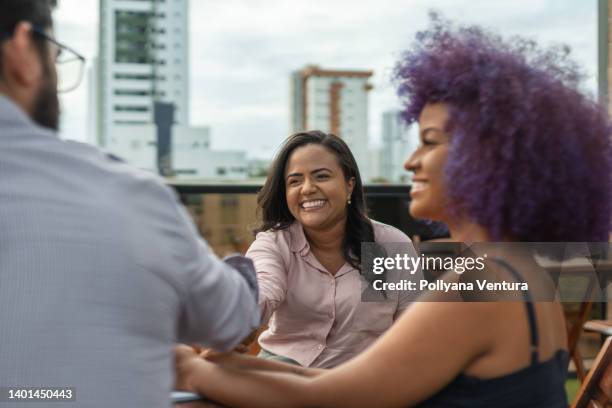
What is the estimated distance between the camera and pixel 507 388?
96 cm

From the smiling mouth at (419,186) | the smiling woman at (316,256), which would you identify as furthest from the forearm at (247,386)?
the smiling woman at (316,256)

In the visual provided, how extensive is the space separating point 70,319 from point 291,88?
73026 mm

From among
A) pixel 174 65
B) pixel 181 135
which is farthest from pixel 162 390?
pixel 174 65

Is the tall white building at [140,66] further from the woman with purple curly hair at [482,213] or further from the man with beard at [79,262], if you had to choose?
the man with beard at [79,262]

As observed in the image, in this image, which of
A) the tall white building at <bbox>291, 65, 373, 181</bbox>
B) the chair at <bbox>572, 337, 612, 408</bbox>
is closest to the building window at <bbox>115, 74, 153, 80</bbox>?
the tall white building at <bbox>291, 65, 373, 181</bbox>

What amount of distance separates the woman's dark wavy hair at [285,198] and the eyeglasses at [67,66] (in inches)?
50.8

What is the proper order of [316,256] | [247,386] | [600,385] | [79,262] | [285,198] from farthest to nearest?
[285,198], [316,256], [600,385], [247,386], [79,262]

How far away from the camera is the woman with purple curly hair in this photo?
95cm

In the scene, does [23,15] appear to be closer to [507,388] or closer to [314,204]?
[507,388]

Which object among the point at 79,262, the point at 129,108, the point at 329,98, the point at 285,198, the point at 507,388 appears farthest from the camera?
the point at 129,108

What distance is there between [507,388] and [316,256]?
4.08ft

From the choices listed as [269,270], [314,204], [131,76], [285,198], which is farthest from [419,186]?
[131,76]

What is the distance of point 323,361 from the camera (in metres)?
1.99

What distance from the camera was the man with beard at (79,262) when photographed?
77 centimetres
